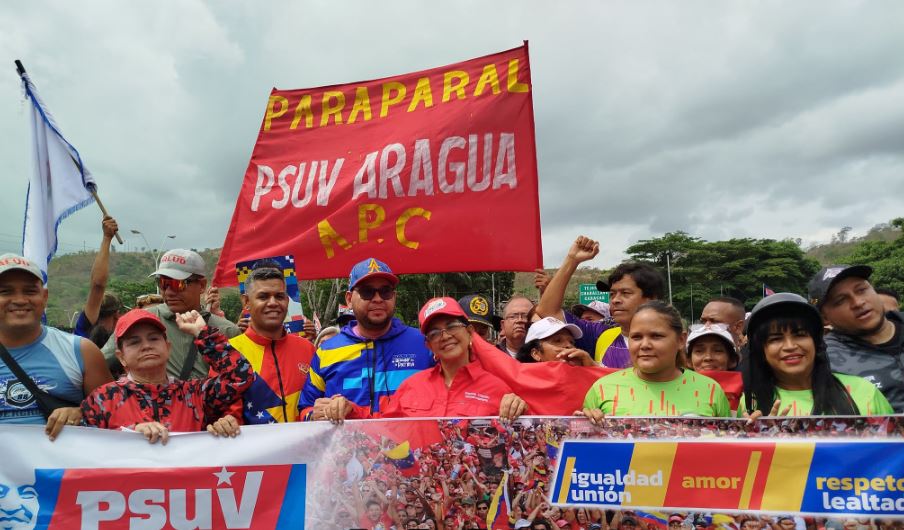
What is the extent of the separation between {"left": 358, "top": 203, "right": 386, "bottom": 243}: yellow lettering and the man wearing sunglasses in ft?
4.53

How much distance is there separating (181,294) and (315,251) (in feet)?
4.39

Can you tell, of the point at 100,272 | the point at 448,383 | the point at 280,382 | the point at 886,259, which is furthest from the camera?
the point at 886,259

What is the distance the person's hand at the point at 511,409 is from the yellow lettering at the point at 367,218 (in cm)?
273

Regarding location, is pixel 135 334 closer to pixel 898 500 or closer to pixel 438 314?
pixel 438 314

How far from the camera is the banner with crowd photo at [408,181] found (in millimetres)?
5262

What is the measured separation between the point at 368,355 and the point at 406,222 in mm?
1739

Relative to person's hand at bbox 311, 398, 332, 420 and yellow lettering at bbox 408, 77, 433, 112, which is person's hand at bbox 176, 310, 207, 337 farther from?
yellow lettering at bbox 408, 77, 433, 112

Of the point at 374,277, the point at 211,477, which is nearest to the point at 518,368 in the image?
the point at 374,277

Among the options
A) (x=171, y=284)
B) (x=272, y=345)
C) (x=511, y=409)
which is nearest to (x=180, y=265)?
(x=171, y=284)

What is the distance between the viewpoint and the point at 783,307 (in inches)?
124

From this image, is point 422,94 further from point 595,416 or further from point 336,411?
point 595,416

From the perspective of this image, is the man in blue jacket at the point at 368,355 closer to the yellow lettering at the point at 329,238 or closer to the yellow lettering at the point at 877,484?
the yellow lettering at the point at 329,238

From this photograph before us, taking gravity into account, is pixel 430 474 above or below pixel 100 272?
below

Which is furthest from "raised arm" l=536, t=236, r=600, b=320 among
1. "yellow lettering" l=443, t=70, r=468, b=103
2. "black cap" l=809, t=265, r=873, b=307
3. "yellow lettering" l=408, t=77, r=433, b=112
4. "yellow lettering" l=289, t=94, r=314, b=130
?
"yellow lettering" l=289, t=94, r=314, b=130
